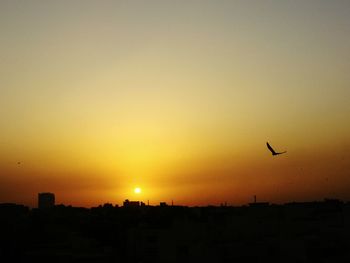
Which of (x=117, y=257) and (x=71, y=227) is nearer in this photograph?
(x=117, y=257)

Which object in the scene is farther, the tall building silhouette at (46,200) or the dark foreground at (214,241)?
the tall building silhouette at (46,200)

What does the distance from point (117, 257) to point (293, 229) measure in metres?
16.1

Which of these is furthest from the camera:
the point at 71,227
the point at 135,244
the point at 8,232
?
the point at 71,227

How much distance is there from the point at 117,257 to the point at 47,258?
7170mm

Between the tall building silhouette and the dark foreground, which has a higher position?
the tall building silhouette

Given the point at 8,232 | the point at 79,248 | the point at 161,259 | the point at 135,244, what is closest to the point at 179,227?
the point at 161,259

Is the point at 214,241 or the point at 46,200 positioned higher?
the point at 46,200

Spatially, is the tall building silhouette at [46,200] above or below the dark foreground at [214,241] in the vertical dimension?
above

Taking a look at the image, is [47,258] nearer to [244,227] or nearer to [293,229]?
[244,227]

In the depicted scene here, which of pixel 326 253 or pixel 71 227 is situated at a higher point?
pixel 71 227

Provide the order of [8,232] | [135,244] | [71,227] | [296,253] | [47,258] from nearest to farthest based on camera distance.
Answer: [296,253] → [47,258] → [135,244] → [8,232] → [71,227]

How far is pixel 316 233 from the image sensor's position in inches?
1672

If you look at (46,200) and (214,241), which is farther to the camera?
(46,200)

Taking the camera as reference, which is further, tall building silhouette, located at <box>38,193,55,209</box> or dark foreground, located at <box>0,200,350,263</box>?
tall building silhouette, located at <box>38,193,55,209</box>
